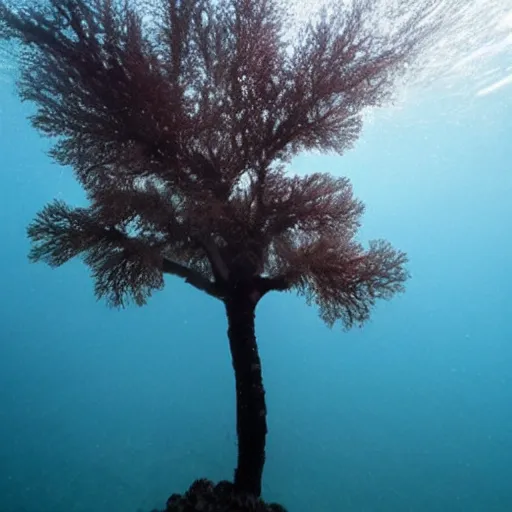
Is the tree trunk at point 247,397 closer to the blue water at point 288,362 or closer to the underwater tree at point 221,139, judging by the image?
the underwater tree at point 221,139

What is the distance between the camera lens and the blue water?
2905cm

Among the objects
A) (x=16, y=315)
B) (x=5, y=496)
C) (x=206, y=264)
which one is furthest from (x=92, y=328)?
(x=206, y=264)

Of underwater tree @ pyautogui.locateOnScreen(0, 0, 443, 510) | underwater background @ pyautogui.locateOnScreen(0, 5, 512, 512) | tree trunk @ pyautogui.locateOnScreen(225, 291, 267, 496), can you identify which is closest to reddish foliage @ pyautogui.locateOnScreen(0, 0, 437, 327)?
underwater tree @ pyautogui.locateOnScreen(0, 0, 443, 510)

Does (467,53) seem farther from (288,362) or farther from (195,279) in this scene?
(288,362)

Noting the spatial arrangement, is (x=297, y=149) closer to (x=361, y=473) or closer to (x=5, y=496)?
(x=5, y=496)

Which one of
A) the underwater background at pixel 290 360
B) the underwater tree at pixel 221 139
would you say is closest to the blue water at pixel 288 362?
the underwater background at pixel 290 360

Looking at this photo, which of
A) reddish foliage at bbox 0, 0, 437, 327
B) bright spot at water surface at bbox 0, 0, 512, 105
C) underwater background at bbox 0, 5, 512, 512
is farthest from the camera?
underwater background at bbox 0, 5, 512, 512

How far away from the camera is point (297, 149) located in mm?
5582

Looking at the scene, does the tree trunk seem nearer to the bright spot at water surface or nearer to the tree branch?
the tree branch

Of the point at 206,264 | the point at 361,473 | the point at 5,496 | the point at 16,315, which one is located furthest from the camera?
the point at 16,315

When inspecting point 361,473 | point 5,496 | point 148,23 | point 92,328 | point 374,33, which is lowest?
Result: point 5,496

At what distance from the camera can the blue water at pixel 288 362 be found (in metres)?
29.0

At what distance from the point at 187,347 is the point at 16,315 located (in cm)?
1742

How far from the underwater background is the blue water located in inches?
6.8
